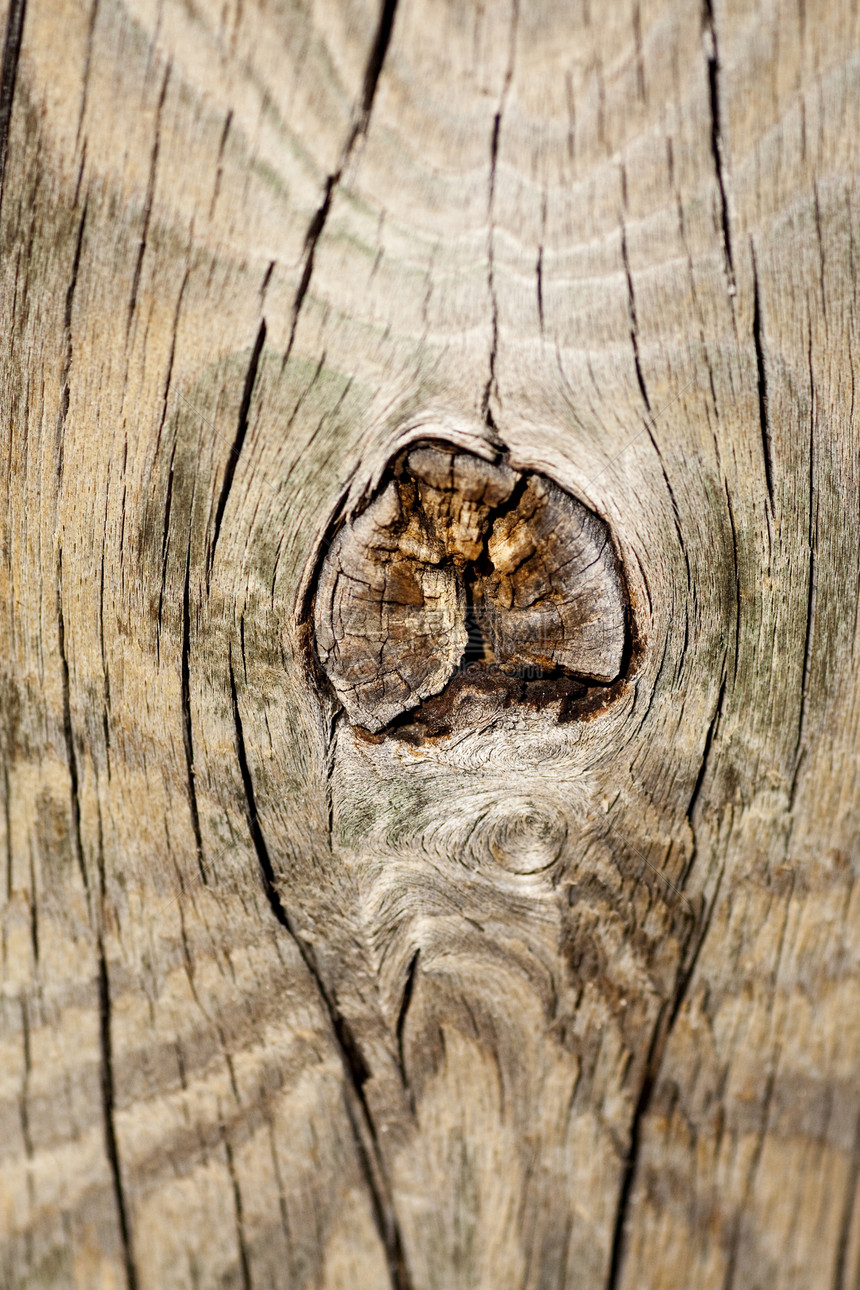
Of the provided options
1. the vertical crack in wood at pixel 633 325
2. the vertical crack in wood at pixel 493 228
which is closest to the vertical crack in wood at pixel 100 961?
the vertical crack in wood at pixel 493 228

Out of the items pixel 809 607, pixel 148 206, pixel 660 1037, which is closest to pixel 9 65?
pixel 148 206

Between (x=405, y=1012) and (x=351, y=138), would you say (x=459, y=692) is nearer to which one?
(x=405, y=1012)

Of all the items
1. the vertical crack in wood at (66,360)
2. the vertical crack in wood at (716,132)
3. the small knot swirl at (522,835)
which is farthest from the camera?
the small knot swirl at (522,835)

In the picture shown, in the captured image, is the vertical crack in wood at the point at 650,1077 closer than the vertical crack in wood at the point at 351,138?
No

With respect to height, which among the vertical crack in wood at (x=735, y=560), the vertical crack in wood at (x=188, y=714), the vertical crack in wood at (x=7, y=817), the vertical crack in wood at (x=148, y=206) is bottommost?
the vertical crack in wood at (x=7, y=817)

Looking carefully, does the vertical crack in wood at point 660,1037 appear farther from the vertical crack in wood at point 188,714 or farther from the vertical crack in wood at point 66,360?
the vertical crack in wood at point 66,360

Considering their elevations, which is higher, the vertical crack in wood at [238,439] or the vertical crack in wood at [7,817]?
the vertical crack in wood at [238,439]
